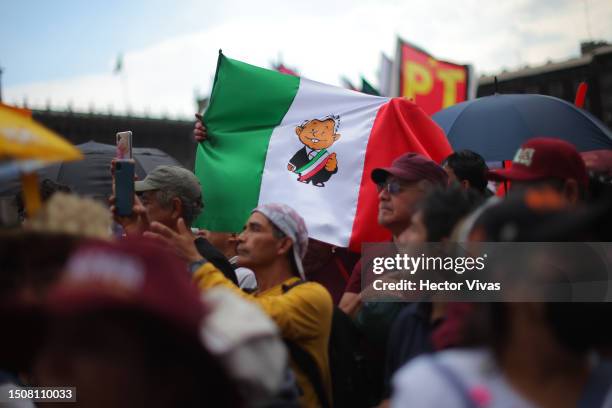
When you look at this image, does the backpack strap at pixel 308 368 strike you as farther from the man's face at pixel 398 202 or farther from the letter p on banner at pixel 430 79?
the letter p on banner at pixel 430 79

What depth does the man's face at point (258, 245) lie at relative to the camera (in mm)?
3025

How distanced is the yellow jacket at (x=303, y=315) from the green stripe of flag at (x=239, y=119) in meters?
1.91

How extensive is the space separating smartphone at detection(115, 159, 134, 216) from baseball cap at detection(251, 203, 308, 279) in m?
0.62

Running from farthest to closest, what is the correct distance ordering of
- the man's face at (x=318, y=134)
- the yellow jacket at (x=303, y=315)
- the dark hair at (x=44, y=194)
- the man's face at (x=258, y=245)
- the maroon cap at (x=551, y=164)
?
the man's face at (x=318, y=134) → the dark hair at (x=44, y=194) → the man's face at (x=258, y=245) → the maroon cap at (x=551, y=164) → the yellow jacket at (x=303, y=315)

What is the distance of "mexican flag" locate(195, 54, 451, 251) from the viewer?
423 centimetres

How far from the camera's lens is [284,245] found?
10.0ft

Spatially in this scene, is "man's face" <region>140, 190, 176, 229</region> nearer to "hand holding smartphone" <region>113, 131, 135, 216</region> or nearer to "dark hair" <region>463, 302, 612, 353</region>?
"hand holding smartphone" <region>113, 131, 135, 216</region>

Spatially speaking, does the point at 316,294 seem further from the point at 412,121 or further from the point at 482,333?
the point at 412,121

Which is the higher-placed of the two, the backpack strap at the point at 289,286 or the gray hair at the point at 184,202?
the gray hair at the point at 184,202

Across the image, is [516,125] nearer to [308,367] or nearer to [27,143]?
[308,367]

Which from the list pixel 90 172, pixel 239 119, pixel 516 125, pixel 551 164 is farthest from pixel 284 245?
pixel 90 172

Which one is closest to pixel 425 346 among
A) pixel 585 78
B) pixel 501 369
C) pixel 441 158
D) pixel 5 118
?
pixel 501 369

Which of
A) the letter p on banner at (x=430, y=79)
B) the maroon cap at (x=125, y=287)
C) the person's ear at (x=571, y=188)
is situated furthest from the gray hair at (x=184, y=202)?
the letter p on banner at (x=430, y=79)

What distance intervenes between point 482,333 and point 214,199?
10.7 feet
